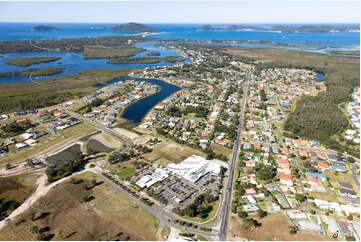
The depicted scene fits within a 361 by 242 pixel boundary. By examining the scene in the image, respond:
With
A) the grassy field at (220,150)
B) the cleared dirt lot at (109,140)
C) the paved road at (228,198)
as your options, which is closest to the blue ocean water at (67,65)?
the cleared dirt lot at (109,140)

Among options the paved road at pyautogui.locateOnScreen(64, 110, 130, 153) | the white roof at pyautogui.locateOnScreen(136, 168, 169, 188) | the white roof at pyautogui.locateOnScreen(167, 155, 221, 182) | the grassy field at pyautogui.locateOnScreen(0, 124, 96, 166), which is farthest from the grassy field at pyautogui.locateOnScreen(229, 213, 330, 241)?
the grassy field at pyautogui.locateOnScreen(0, 124, 96, 166)

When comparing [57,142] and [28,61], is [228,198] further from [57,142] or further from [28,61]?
[28,61]

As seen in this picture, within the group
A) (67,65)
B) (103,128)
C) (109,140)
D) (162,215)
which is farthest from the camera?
(67,65)

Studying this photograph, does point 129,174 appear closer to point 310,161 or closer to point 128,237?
point 128,237

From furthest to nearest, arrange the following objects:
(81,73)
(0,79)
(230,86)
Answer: (81,73) → (0,79) → (230,86)

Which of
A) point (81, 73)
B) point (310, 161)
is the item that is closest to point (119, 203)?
point (310, 161)

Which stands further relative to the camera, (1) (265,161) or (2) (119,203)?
(1) (265,161)

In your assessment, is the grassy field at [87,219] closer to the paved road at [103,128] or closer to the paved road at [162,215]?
the paved road at [162,215]

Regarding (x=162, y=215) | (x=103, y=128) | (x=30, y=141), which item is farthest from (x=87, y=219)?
(x=30, y=141)
